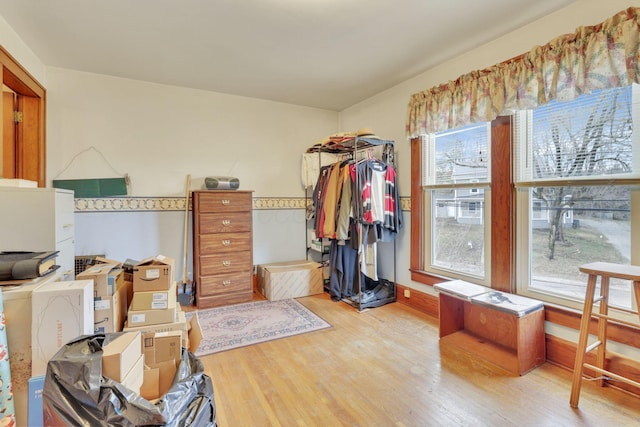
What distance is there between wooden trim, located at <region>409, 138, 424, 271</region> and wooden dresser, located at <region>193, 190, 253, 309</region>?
5.75ft

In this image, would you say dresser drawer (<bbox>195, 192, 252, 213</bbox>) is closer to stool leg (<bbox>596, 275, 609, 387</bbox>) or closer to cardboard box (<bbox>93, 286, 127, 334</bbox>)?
cardboard box (<bbox>93, 286, 127, 334</bbox>)

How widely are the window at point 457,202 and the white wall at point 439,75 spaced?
252mm

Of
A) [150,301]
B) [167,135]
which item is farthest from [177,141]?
[150,301]

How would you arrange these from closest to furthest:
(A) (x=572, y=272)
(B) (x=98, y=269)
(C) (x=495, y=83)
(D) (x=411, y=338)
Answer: (B) (x=98, y=269)
(A) (x=572, y=272)
(C) (x=495, y=83)
(D) (x=411, y=338)

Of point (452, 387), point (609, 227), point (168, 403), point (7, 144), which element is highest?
point (7, 144)

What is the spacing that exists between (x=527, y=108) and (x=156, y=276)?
2657 millimetres

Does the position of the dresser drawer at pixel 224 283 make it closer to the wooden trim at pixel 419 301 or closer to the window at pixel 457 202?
the wooden trim at pixel 419 301

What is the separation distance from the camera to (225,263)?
3236mm

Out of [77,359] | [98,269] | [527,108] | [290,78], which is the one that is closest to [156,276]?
[98,269]

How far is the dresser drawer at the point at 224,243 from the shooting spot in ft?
10.3

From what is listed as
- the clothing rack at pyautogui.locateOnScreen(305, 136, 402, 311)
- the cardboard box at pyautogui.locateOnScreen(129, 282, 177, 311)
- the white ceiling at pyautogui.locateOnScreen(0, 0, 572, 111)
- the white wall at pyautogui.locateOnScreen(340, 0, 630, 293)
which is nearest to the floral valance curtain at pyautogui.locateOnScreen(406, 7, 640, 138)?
the white wall at pyautogui.locateOnScreen(340, 0, 630, 293)

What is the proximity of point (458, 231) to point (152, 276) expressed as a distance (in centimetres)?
250

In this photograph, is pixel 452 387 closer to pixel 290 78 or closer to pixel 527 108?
pixel 527 108

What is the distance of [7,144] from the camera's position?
2.61 meters
